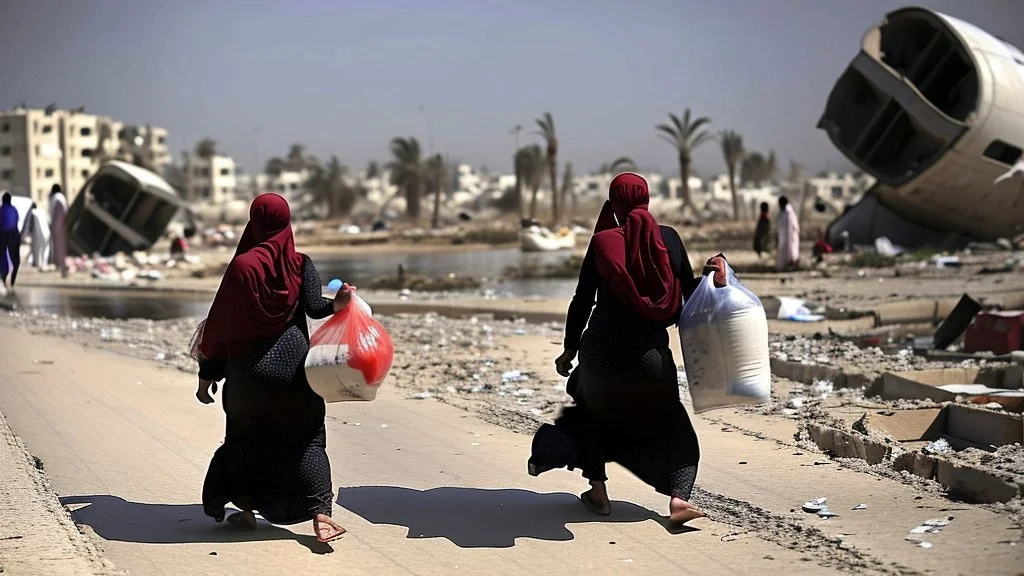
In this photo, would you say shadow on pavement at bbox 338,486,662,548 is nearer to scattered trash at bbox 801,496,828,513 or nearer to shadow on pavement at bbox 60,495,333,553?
shadow on pavement at bbox 60,495,333,553

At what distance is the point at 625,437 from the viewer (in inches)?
195

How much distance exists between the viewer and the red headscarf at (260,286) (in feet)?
15.0

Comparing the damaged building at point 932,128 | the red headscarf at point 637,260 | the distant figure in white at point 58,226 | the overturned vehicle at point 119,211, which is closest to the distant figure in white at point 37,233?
the distant figure in white at point 58,226

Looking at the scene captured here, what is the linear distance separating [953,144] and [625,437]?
22.3 meters

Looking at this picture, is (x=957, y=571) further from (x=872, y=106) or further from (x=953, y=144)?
(x=872, y=106)

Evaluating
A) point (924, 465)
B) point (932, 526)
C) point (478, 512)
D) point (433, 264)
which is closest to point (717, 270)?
point (932, 526)

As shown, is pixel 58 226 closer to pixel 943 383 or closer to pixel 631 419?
pixel 943 383

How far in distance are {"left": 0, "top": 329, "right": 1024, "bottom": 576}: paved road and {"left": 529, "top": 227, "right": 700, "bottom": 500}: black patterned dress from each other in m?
0.25

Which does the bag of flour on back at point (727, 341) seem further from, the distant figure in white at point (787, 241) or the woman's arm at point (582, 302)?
the distant figure in white at point (787, 241)

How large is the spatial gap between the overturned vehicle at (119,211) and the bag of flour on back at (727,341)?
106 ft

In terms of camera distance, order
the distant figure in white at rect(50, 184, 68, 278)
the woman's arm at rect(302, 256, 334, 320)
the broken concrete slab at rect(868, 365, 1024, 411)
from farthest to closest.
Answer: the distant figure in white at rect(50, 184, 68, 278) → the broken concrete slab at rect(868, 365, 1024, 411) → the woman's arm at rect(302, 256, 334, 320)

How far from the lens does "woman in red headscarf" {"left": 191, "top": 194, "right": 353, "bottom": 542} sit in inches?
181

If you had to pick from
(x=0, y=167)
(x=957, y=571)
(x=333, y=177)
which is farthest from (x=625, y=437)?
(x=333, y=177)

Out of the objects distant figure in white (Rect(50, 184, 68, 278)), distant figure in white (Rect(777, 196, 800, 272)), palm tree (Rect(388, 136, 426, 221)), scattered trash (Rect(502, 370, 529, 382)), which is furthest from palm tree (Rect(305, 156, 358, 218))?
scattered trash (Rect(502, 370, 529, 382))
